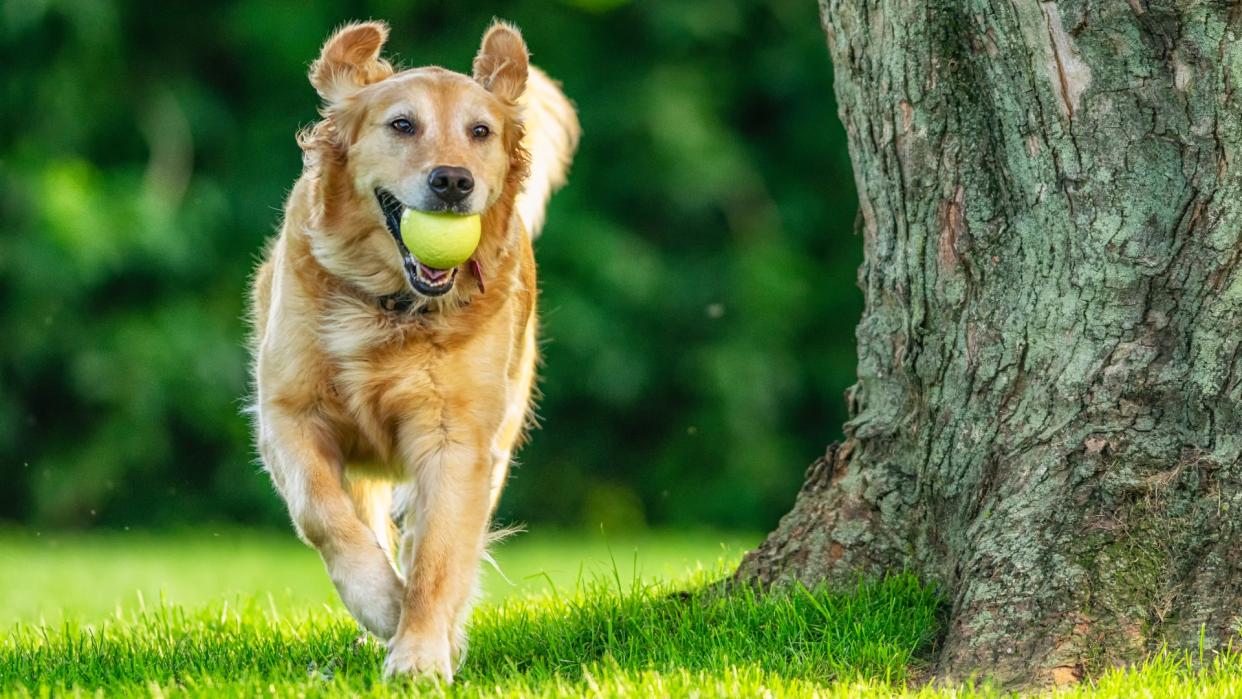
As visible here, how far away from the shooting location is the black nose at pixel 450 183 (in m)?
4.26

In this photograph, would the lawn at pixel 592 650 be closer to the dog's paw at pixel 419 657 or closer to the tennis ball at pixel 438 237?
the dog's paw at pixel 419 657

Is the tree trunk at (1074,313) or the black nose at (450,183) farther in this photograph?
the black nose at (450,183)

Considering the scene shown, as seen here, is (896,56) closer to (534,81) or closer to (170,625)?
(534,81)

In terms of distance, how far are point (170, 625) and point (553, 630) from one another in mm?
1374

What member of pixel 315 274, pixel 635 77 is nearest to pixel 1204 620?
pixel 315 274

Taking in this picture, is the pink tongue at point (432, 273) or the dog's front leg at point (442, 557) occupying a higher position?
the pink tongue at point (432, 273)

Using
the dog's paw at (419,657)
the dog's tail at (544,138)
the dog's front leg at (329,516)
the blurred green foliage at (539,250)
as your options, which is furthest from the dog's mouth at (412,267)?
the blurred green foliage at (539,250)

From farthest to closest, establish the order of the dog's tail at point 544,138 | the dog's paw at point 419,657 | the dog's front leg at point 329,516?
the dog's tail at point 544,138
the dog's front leg at point 329,516
the dog's paw at point 419,657

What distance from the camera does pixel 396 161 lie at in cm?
443

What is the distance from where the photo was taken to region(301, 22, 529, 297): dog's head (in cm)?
434

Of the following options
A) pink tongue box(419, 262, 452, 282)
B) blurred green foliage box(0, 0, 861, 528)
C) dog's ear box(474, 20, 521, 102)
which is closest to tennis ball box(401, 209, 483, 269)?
pink tongue box(419, 262, 452, 282)

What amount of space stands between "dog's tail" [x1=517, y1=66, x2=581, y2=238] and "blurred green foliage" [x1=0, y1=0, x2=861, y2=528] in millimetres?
6455

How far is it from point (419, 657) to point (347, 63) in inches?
74.1

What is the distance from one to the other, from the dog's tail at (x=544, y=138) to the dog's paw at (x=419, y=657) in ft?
8.17
